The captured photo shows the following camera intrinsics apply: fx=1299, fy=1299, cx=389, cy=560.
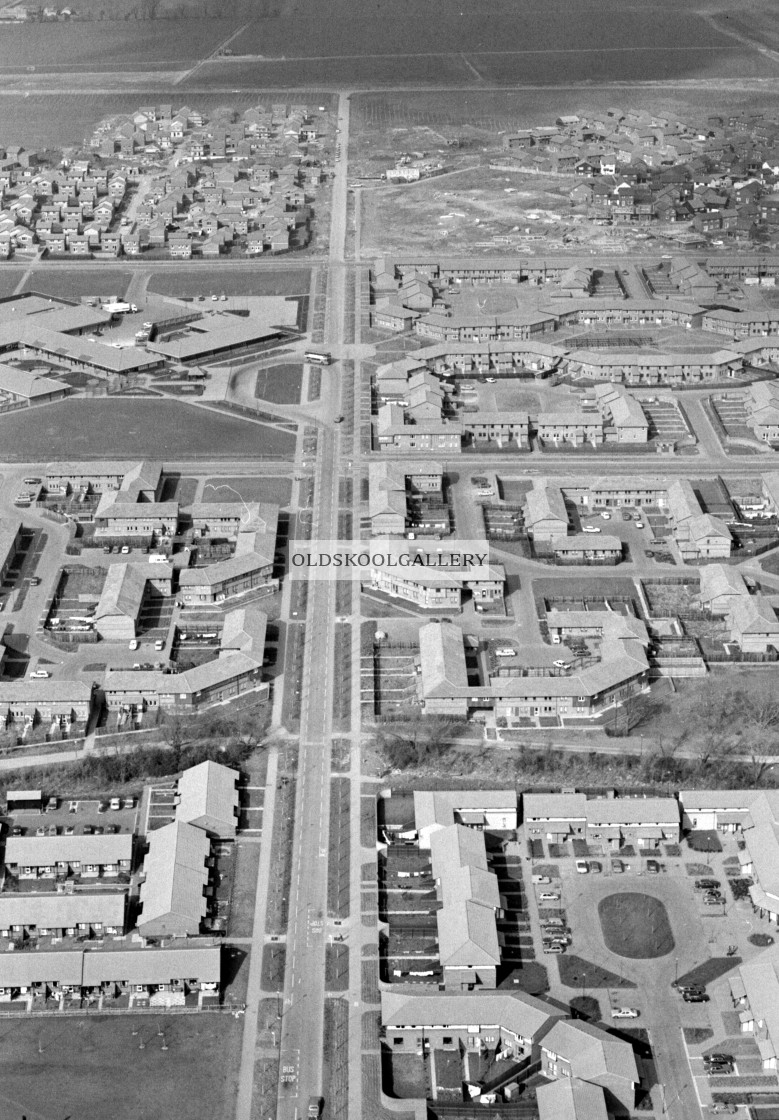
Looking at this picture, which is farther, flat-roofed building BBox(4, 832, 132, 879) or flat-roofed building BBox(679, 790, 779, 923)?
flat-roofed building BBox(4, 832, 132, 879)

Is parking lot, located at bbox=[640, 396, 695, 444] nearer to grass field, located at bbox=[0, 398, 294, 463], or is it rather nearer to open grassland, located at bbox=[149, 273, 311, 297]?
grass field, located at bbox=[0, 398, 294, 463]

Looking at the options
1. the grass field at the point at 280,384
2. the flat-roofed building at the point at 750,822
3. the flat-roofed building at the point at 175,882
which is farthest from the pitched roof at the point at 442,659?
the grass field at the point at 280,384

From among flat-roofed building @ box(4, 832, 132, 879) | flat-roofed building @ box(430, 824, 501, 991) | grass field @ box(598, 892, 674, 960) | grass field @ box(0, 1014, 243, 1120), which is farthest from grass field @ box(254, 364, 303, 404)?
grass field @ box(0, 1014, 243, 1120)

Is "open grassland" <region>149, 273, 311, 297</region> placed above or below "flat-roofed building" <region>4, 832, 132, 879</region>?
above

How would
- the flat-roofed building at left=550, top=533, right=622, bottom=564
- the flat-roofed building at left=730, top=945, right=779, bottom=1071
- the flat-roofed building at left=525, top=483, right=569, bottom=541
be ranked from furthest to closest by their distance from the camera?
the flat-roofed building at left=525, top=483, right=569, bottom=541, the flat-roofed building at left=550, top=533, right=622, bottom=564, the flat-roofed building at left=730, top=945, right=779, bottom=1071

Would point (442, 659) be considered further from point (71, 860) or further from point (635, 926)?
point (71, 860)

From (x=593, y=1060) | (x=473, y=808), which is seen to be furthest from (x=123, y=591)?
(x=593, y=1060)

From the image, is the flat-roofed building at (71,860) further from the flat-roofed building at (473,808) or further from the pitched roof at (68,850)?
the flat-roofed building at (473,808)
